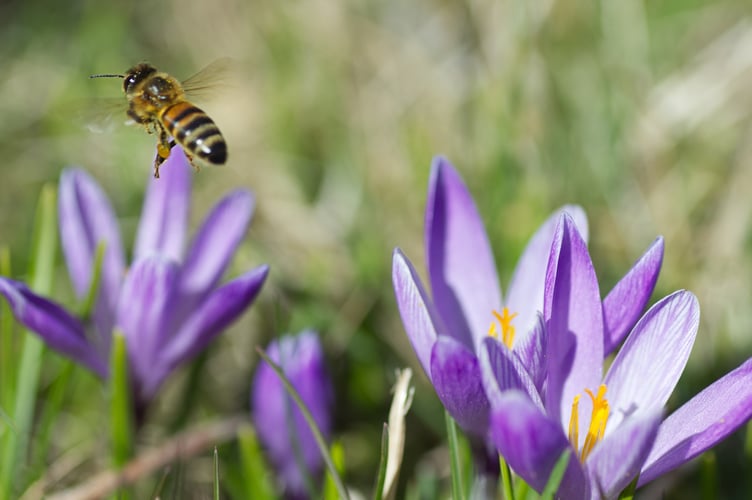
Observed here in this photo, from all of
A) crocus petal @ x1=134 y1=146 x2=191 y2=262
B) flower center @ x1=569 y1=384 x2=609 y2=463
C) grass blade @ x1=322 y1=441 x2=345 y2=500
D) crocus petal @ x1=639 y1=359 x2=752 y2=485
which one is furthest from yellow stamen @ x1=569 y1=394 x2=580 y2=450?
crocus petal @ x1=134 y1=146 x2=191 y2=262

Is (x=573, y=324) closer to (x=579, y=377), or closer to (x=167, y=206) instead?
(x=579, y=377)

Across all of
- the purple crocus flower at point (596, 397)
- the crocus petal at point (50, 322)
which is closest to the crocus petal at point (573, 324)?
the purple crocus flower at point (596, 397)

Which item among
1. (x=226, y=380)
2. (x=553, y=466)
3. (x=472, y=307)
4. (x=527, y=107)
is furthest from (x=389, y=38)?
(x=553, y=466)

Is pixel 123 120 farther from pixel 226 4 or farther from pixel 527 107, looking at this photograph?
pixel 226 4

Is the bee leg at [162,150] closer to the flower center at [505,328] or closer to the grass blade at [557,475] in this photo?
the flower center at [505,328]

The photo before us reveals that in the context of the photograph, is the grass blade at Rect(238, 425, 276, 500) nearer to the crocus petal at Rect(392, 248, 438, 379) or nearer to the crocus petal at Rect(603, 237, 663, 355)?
the crocus petal at Rect(392, 248, 438, 379)

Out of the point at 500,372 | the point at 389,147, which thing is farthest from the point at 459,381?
the point at 389,147
